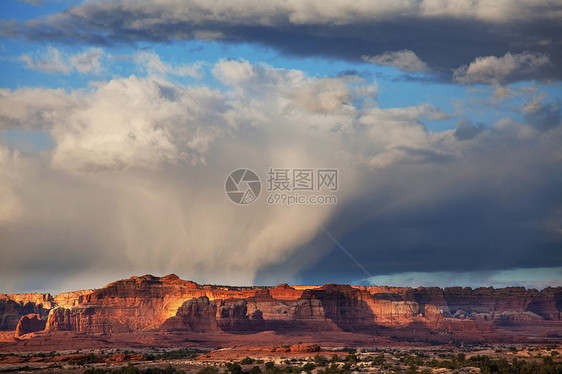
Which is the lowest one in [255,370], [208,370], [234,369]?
[208,370]

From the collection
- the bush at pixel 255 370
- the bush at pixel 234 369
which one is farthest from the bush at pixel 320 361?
the bush at pixel 234 369

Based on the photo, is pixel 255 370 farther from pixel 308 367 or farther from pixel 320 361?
pixel 320 361

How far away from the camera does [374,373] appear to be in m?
96.2

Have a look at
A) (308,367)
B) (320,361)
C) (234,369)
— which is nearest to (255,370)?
(234,369)

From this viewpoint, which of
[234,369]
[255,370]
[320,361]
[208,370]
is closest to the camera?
[255,370]

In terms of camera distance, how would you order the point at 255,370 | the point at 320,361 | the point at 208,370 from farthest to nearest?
1. the point at 320,361
2. the point at 208,370
3. the point at 255,370

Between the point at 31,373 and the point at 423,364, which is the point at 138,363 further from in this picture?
the point at 423,364

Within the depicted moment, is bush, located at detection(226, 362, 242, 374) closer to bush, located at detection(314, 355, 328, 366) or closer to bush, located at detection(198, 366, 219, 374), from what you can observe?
bush, located at detection(198, 366, 219, 374)

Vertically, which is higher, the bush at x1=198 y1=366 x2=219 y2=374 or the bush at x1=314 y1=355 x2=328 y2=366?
the bush at x1=314 y1=355 x2=328 y2=366

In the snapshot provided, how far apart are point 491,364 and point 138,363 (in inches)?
2147

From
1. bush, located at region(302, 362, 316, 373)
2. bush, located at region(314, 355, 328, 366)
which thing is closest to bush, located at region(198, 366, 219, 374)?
bush, located at region(302, 362, 316, 373)

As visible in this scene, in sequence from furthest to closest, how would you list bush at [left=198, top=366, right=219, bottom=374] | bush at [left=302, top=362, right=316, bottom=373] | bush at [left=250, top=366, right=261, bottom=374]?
bush at [left=302, top=362, right=316, bottom=373]
bush at [left=198, top=366, right=219, bottom=374]
bush at [left=250, top=366, right=261, bottom=374]

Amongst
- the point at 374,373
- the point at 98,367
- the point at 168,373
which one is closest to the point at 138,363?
the point at 98,367

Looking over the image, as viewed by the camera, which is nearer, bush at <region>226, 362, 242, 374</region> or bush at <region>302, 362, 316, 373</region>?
bush at <region>226, 362, 242, 374</region>
